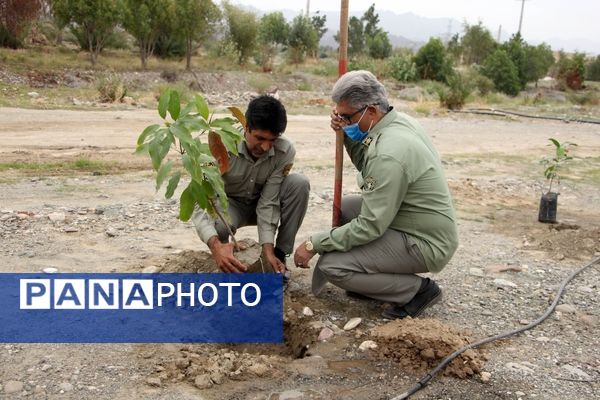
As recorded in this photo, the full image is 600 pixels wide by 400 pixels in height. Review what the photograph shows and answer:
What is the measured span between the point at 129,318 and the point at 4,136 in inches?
245

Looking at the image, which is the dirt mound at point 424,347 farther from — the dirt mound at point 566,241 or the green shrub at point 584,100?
the green shrub at point 584,100

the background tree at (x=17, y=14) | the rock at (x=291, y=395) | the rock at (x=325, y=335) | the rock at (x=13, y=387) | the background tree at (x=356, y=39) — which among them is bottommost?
the rock at (x=13, y=387)

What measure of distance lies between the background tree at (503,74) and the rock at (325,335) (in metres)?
24.6

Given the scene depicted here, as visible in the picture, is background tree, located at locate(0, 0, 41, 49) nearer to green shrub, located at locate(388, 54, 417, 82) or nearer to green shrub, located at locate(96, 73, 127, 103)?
green shrub, located at locate(96, 73, 127, 103)

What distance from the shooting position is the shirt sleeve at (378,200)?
2879 millimetres

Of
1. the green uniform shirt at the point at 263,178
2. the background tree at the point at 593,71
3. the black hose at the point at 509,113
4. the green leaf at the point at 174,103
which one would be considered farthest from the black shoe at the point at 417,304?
the background tree at the point at 593,71

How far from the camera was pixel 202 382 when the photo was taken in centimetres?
259

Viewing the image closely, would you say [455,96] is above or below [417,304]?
above

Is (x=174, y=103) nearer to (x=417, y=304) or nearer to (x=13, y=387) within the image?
(x=13, y=387)

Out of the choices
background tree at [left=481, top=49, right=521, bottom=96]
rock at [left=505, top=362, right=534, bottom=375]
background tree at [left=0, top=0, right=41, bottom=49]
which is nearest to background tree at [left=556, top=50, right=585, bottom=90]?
background tree at [left=481, top=49, right=521, bottom=96]

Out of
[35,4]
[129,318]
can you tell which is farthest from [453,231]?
[35,4]

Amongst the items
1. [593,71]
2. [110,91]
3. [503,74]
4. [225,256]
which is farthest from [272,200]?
[593,71]

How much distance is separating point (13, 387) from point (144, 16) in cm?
2000

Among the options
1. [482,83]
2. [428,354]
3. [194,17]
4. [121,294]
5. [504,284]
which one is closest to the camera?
[428,354]
